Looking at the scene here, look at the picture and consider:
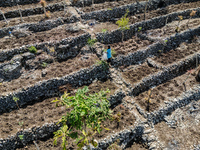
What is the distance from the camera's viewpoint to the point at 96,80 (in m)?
12.6

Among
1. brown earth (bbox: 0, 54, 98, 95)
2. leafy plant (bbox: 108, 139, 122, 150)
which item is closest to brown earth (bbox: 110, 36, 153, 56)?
brown earth (bbox: 0, 54, 98, 95)

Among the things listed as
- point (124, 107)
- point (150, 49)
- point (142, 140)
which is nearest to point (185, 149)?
point (142, 140)

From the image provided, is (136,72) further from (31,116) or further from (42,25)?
(42,25)

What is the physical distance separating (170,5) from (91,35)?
1412 cm

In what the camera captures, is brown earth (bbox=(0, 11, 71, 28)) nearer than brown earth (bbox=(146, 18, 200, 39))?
Yes

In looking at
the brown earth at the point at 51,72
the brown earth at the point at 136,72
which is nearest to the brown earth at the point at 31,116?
the brown earth at the point at 51,72

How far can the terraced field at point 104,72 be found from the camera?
9688 mm

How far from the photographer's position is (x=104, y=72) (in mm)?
12977

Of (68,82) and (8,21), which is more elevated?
(8,21)

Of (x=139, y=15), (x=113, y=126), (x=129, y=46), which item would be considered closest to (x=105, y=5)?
(x=139, y=15)

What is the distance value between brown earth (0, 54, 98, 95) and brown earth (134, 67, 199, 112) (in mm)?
5484

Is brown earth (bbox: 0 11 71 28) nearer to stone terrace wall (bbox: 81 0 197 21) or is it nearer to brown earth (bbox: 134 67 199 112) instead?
stone terrace wall (bbox: 81 0 197 21)

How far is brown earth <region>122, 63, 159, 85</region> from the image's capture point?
12.7 meters

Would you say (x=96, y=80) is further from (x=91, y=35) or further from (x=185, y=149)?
(x=185, y=149)
